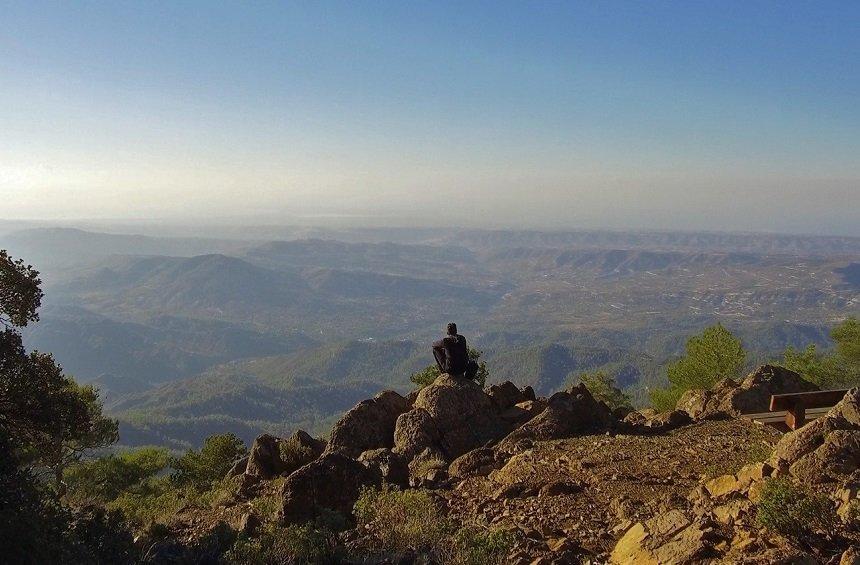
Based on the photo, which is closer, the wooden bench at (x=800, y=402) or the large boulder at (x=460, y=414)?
the wooden bench at (x=800, y=402)

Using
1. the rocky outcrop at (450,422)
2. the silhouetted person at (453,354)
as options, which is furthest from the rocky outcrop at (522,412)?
the silhouetted person at (453,354)

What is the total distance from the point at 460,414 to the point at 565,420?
3.89m

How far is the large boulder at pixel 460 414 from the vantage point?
19.2 metres

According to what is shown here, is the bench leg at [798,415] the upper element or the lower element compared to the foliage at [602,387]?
upper

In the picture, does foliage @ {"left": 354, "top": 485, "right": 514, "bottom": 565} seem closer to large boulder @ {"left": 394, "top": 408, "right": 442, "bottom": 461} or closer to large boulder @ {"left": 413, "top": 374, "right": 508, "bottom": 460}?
large boulder @ {"left": 394, "top": 408, "right": 442, "bottom": 461}

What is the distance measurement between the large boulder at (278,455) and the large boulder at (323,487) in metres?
6.76

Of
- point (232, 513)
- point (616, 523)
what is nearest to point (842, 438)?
point (616, 523)

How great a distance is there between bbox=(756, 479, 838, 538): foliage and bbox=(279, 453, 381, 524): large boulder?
27.8 feet

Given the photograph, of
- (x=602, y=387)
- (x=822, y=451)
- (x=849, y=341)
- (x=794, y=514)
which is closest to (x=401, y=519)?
(x=794, y=514)

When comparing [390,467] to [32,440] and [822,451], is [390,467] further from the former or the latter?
[822,451]

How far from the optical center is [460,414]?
2011 cm

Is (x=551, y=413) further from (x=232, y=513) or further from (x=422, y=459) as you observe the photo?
(x=232, y=513)

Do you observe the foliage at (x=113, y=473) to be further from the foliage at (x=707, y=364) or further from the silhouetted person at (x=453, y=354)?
the foliage at (x=707, y=364)

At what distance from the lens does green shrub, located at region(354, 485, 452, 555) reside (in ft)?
33.2
